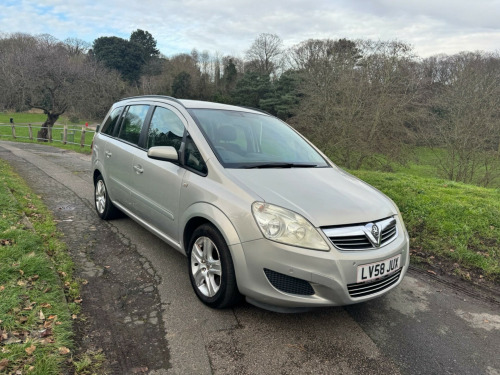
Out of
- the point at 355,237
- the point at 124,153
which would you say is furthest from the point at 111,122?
the point at 355,237

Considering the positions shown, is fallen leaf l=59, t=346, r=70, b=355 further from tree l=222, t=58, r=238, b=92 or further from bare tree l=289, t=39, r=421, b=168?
tree l=222, t=58, r=238, b=92

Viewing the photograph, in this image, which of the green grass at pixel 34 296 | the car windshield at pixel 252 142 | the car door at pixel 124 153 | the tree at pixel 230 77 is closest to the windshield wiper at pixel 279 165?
the car windshield at pixel 252 142

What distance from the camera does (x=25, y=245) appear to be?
366 cm

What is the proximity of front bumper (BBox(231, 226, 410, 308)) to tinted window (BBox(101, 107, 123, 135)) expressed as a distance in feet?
10.9

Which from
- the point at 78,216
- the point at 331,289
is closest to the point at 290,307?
the point at 331,289

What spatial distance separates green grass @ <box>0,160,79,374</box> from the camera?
2.20 meters

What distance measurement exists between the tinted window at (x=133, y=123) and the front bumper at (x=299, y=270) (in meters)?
2.38

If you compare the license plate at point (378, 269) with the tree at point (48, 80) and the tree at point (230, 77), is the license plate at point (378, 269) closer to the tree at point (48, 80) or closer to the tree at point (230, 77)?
the tree at point (48, 80)

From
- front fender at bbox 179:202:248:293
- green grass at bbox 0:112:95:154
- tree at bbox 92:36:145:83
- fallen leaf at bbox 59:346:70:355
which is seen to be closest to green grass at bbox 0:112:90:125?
green grass at bbox 0:112:95:154

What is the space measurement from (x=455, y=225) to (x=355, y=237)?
3.22 meters

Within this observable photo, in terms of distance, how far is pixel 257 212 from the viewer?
8.45 ft

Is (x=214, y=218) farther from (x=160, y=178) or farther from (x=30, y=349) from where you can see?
(x=30, y=349)

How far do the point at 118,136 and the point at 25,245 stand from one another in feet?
5.89

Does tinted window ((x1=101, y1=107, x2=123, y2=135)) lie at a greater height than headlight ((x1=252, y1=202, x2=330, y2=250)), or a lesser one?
greater
